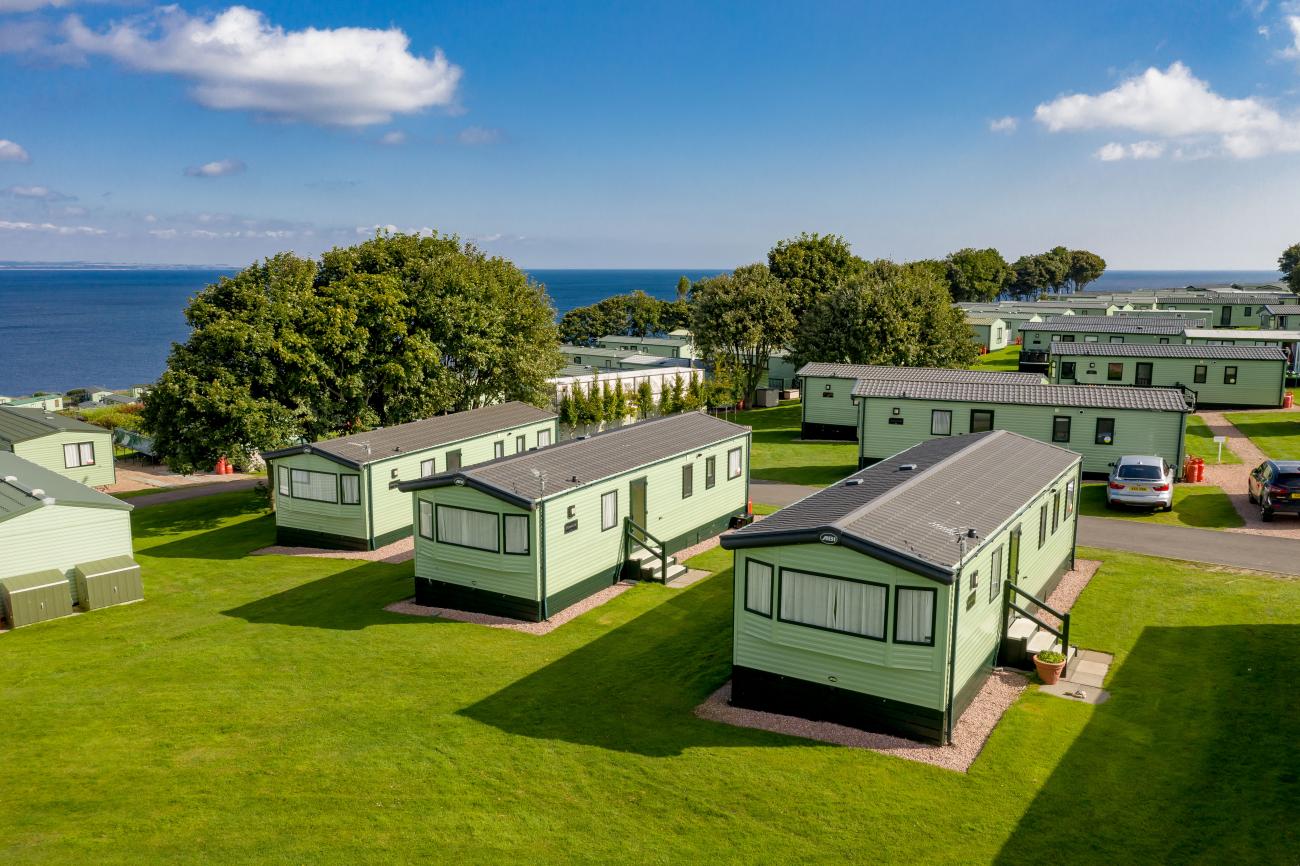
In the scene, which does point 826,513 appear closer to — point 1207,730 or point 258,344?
point 1207,730

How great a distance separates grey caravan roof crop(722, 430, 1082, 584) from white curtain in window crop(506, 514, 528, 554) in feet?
21.6

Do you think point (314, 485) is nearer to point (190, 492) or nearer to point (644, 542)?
point (644, 542)

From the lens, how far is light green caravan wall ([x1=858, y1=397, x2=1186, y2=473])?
33.8m

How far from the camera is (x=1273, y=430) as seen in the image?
42.4m

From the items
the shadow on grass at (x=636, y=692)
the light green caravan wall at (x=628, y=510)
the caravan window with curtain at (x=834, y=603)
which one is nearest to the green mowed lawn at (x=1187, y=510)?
the light green caravan wall at (x=628, y=510)

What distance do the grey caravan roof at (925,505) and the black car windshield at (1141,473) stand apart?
7.39m

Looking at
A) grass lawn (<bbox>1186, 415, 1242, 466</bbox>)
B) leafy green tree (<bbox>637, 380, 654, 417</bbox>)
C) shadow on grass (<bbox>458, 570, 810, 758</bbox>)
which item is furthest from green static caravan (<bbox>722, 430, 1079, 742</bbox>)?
leafy green tree (<bbox>637, 380, 654, 417</bbox>)

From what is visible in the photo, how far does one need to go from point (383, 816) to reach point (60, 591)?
1496 centimetres

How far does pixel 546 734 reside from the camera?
1531 cm

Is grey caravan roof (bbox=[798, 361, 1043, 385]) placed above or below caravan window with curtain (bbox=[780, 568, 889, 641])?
above

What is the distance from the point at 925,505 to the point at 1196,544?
Result: 13361mm

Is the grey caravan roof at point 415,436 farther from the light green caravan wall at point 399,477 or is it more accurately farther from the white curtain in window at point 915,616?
the white curtain in window at point 915,616

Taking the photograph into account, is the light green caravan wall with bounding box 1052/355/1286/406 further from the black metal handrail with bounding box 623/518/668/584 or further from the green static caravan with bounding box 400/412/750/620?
the black metal handrail with bounding box 623/518/668/584

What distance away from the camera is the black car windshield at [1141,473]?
29.5 metres
